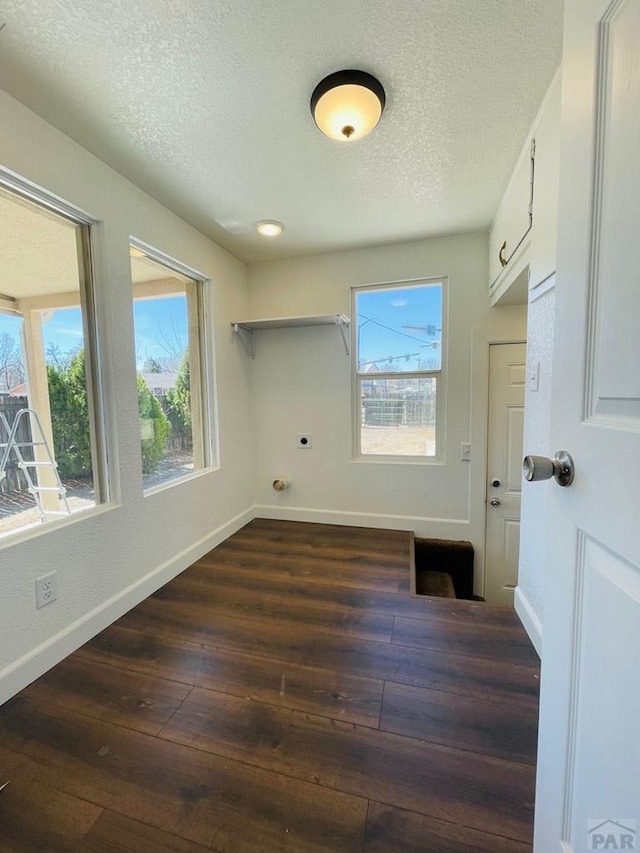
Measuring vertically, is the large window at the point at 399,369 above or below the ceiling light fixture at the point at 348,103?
below

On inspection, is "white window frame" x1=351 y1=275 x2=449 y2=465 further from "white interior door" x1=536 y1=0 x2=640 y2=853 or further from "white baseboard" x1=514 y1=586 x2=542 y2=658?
"white interior door" x1=536 y1=0 x2=640 y2=853

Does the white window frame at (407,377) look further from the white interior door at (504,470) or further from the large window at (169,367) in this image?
the large window at (169,367)

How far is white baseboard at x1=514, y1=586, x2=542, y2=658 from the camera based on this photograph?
1634mm

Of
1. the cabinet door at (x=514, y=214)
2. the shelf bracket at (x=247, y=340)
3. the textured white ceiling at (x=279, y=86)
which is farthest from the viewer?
the shelf bracket at (x=247, y=340)

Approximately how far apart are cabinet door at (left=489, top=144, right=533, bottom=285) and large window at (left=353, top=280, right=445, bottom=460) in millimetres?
547

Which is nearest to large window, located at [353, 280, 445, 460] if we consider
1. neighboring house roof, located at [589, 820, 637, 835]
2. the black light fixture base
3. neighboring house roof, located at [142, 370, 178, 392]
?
neighboring house roof, located at [142, 370, 178, 392]

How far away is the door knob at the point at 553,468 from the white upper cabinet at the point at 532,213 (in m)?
1.06

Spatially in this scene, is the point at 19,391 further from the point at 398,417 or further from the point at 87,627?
the point at 398,417

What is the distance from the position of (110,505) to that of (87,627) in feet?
1.96

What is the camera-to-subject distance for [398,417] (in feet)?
10.3

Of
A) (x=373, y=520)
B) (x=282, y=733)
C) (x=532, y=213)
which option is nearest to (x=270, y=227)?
(x=532, y=213)

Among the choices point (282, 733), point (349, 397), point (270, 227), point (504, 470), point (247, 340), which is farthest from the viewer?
point (247, 340)

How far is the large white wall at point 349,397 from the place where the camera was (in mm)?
2830

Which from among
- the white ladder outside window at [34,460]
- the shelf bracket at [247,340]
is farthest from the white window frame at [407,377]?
the white ladder outside window at [34,460]
